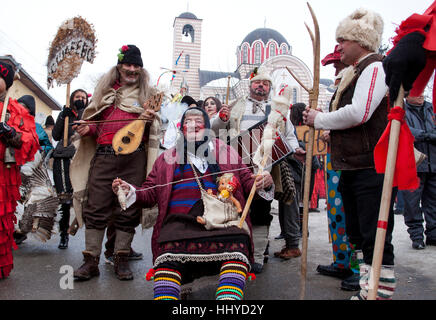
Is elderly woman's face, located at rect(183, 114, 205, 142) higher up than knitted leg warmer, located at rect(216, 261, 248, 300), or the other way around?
elderly woman's face, located at rect(183, 114, 205, 142)

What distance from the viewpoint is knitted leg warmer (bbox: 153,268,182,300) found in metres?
2.42

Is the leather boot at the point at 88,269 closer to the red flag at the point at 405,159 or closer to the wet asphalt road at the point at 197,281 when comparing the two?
the wet asphalt road at the point at 197,281

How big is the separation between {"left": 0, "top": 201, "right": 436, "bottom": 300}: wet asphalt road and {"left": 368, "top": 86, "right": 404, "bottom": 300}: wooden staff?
1.31m

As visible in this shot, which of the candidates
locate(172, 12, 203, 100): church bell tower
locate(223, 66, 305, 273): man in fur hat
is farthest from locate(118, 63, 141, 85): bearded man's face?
locate(172, 12, 203, 100): church bell tower

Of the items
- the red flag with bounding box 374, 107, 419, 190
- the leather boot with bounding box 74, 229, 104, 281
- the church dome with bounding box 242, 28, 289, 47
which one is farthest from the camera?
the church dome with bounding box 242, 28, 289, 47

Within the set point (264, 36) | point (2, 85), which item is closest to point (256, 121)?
point (2, 85)

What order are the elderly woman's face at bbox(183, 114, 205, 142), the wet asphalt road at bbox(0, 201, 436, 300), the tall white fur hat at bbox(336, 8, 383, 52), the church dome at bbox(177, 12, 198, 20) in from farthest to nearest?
1. the church dome at bbox(177, 12, 198, 20)
2. the wet asphalt road at bbox(0, 201, 436, 300)
3. the elderly woman's face at bbox(183, 114, 205, 142)
4. the tall white fur hat at bbox(336, 8, 383, 52)

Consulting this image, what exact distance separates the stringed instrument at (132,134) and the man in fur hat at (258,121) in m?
0.83

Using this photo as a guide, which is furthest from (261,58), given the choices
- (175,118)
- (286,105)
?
(286,105)

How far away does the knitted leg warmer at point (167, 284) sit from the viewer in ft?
7.94

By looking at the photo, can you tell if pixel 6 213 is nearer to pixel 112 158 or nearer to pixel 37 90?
pixel 112 158

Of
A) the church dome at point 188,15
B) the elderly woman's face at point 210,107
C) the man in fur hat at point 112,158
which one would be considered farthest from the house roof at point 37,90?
the church dome at point 188,15

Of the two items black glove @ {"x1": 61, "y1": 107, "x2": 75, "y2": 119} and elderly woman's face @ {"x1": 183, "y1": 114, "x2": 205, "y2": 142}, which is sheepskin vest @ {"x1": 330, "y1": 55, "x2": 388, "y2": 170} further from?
black glove @ {"x1": 61, "y1": 107, "x2": 75, "y2": 119}
